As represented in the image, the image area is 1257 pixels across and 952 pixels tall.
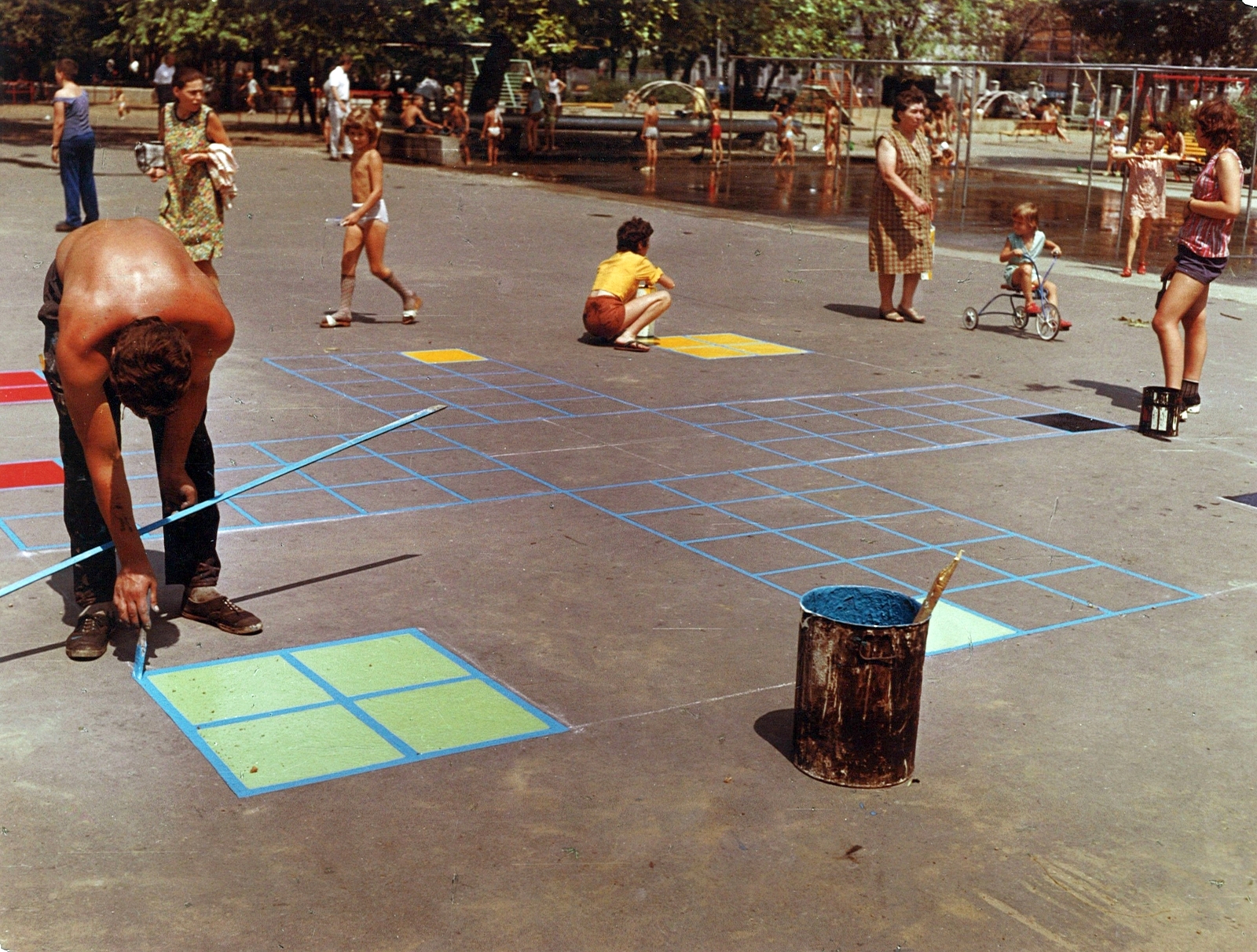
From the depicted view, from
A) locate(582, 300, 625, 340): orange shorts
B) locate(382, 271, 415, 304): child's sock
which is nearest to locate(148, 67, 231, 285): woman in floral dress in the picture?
locate(382, 271, 415, 304): child's sock

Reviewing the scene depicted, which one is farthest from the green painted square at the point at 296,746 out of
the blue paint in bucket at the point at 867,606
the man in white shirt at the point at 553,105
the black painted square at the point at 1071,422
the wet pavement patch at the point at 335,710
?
the man in white shirt at the point at 553,105

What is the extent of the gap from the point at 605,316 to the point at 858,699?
21.5 ft

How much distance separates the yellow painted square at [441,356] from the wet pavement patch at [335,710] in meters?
4.95

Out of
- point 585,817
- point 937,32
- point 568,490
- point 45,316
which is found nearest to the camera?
point 585,817

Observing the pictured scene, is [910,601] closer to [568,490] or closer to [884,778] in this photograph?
[884,778]

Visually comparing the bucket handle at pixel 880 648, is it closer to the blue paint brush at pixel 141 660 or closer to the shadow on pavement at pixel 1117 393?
the blue paint brush at pixel 141 660

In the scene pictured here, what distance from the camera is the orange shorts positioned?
10.3 m

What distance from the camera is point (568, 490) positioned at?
6898 mm

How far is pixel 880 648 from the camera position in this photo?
396 cm

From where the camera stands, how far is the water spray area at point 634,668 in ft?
11.4

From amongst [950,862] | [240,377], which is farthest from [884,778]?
[240,377]

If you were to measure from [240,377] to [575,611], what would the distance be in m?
4.45

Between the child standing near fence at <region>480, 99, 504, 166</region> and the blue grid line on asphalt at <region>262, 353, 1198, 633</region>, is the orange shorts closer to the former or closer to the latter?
the blue grid line on asphalt at <region>262, 353, 1198, 633</region>

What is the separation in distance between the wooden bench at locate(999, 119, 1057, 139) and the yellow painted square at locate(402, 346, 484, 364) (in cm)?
3862
